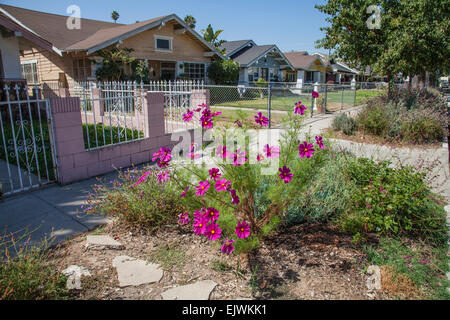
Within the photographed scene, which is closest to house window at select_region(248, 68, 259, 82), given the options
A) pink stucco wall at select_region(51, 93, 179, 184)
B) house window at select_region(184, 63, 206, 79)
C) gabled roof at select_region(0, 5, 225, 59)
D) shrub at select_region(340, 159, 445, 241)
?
house window at select_region(184, 63, 206, 79)

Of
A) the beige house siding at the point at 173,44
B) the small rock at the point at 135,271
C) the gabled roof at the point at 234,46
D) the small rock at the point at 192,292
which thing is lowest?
the small rock at the point at 192,292

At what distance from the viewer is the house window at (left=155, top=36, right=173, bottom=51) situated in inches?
719

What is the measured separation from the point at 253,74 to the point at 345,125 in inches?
753

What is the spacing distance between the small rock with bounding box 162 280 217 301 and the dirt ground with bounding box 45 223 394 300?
55 mm

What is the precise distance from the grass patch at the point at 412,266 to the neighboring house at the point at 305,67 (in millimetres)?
31603

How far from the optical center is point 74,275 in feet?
8.67

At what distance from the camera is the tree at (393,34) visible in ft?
29.6

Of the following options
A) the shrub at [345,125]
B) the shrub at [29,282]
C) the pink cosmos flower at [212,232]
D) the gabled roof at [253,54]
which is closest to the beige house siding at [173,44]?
the gabled roof at [253,54]

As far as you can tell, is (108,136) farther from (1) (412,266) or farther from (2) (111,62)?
(2) (111,62)

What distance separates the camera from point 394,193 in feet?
10.3

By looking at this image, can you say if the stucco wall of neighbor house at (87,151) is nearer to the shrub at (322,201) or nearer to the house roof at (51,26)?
the shrub at (322,201)

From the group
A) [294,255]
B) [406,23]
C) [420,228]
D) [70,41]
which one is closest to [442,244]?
[420,228]

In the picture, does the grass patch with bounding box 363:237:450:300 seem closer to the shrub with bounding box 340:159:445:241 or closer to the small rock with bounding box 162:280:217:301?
the shrub with bounding box 340:159:445:241

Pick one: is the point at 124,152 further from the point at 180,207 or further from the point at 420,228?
the point at 420,228
